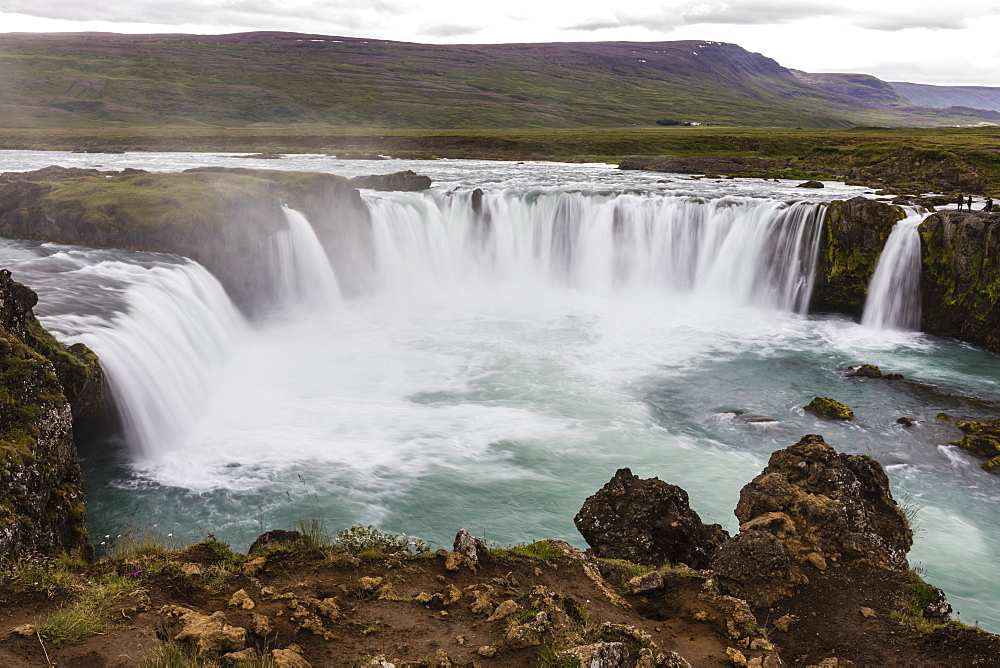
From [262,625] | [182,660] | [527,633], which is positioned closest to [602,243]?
[527,633]

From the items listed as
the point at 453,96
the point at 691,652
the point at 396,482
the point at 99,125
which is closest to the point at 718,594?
the point at 691,652

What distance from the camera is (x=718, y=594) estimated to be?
8.13 m

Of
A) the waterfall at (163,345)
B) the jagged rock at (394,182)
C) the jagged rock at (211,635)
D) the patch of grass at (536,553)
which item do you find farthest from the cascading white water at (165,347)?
the jagged rock at (394,182)

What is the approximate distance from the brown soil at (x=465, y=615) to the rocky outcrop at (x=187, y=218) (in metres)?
21.5

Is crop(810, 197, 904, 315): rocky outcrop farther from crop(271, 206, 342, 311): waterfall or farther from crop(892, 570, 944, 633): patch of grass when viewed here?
crop(892, 570, 944, 633): patch of grass

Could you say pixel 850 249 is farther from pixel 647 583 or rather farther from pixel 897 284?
pixel 647 583

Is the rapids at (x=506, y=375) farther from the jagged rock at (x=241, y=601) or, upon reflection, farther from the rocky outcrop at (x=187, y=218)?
the jagged rock at (x=241, y=601)

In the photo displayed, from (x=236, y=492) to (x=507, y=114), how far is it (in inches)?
6418

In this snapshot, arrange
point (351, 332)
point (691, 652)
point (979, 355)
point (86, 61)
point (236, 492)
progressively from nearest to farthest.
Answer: point (691, 652) < point (236, 492) < point (979, 355) < point (351, 332) < point (86, 61)

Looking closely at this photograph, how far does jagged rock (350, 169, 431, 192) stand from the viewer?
4303cm

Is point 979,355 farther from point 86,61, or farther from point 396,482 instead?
point 86,61

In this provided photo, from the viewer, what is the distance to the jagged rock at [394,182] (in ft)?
141

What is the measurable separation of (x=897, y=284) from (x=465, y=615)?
28514 millimetres

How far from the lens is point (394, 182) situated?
43.3 meters
